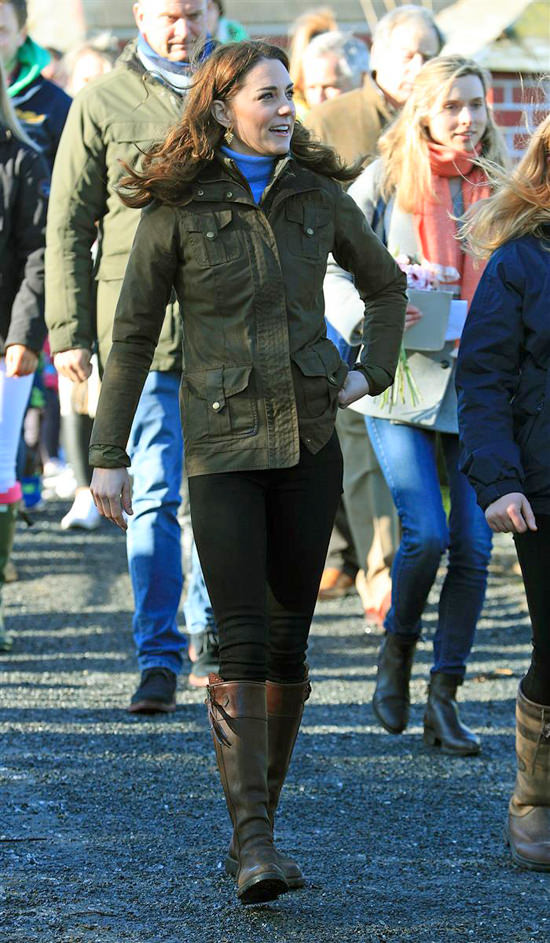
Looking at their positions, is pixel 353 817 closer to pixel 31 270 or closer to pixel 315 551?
pixel 315 551

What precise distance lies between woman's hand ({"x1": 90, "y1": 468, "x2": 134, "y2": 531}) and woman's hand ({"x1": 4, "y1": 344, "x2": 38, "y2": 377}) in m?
2.41

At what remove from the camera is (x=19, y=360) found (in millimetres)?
6328

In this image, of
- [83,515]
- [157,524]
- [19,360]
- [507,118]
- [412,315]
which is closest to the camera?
[412,315]

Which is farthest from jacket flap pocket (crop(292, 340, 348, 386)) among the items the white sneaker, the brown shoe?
the white sneaker

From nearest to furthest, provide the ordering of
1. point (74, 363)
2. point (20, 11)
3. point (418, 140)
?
point (418, 140) → point (74, 363) → point (20, 11)

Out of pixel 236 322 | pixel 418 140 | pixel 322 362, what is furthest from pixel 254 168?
pixel 418 140

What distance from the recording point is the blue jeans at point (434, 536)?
539cm

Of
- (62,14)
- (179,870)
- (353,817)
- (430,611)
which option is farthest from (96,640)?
(62,14)

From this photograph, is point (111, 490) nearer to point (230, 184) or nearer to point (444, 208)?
point (230, 184)

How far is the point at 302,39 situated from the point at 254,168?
17.3ft

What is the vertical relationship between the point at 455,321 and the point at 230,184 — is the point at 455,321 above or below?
below

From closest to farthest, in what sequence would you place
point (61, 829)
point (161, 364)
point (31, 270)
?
point (61, 829) < point (161, 364) < point (31, 270)

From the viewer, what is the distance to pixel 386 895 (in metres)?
3.91

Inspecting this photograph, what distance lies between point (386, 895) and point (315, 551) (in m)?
0.85
